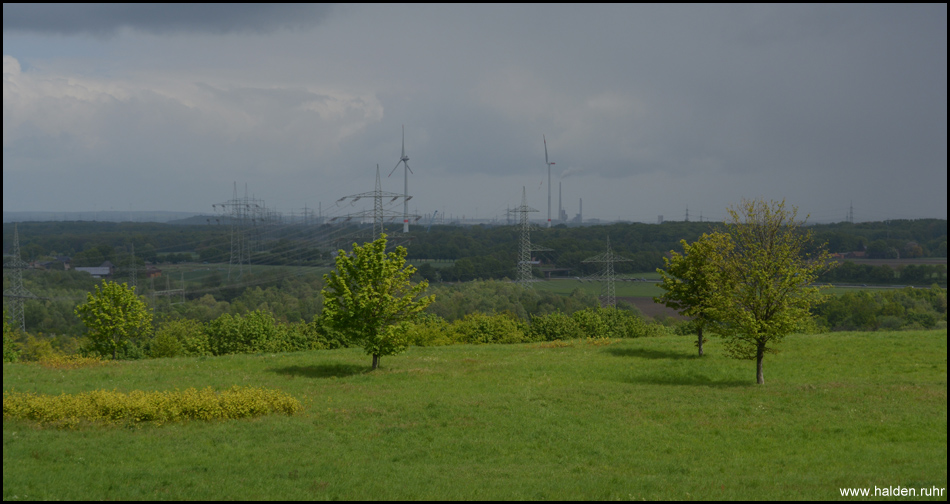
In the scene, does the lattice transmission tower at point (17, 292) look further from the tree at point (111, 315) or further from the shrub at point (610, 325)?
the shrub at point (610, 325)

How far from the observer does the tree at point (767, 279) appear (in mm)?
27703

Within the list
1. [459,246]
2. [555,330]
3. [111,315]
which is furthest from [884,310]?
[459,246]

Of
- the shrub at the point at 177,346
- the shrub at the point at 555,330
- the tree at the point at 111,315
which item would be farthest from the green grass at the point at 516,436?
the shrub at the point at 555,330

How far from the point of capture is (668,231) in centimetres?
14638

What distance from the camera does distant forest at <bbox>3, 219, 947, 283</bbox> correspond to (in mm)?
122062

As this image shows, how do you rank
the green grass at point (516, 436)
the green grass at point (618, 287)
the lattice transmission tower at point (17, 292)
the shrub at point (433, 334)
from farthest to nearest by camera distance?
the green grass at point (618, 287), the lattice transmission tower at point (17, 292), the shrub at point (433, 334), the green grass at point (516, 436)

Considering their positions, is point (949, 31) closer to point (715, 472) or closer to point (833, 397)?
point (715, 472)

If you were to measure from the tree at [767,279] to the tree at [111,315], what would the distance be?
35194 mm

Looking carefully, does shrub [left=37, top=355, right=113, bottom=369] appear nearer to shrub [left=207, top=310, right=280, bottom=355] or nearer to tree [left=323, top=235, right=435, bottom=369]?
tree [left=323, top=235, right=435, bottom=369]

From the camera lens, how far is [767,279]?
27719mm

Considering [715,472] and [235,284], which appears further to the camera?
[235,284]

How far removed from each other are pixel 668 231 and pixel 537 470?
138m

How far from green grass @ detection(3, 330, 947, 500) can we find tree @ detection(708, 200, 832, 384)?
3.00 metres

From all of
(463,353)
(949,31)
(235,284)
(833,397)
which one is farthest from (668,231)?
(949,31)
